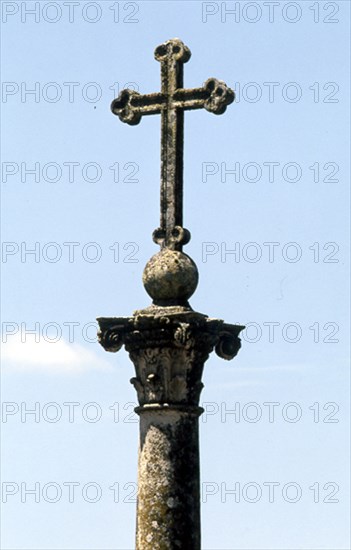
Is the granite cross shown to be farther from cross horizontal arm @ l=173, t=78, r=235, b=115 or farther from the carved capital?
the carved capital

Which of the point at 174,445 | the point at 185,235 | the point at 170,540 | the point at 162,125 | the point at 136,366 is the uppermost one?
the point at 162,125

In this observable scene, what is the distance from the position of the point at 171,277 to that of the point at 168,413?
117 centimetres

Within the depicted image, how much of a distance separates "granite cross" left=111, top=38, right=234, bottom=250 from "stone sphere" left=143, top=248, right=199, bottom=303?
19 centimetres

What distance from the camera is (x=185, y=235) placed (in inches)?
464

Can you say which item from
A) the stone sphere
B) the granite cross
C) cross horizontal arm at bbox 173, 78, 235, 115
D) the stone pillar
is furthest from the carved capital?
cross horizontal arm at bbox 173, 78, 235, 115

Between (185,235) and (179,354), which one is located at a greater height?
(185,235)

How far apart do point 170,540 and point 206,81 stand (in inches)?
162

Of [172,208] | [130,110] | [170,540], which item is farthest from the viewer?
[130,110]

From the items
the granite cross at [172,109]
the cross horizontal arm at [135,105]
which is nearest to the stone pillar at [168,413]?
the granite cross at [172,109]

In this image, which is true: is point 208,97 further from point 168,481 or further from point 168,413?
point 168,481

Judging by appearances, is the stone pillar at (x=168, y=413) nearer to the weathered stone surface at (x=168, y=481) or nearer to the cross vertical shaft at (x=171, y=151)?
the weathered stone surface at (x=168, y=481)

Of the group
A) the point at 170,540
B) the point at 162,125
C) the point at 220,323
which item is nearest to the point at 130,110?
the point at 162,125

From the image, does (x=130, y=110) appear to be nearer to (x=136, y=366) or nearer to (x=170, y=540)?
(x=136, y=366)

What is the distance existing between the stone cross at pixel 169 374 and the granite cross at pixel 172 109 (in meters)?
0.01
